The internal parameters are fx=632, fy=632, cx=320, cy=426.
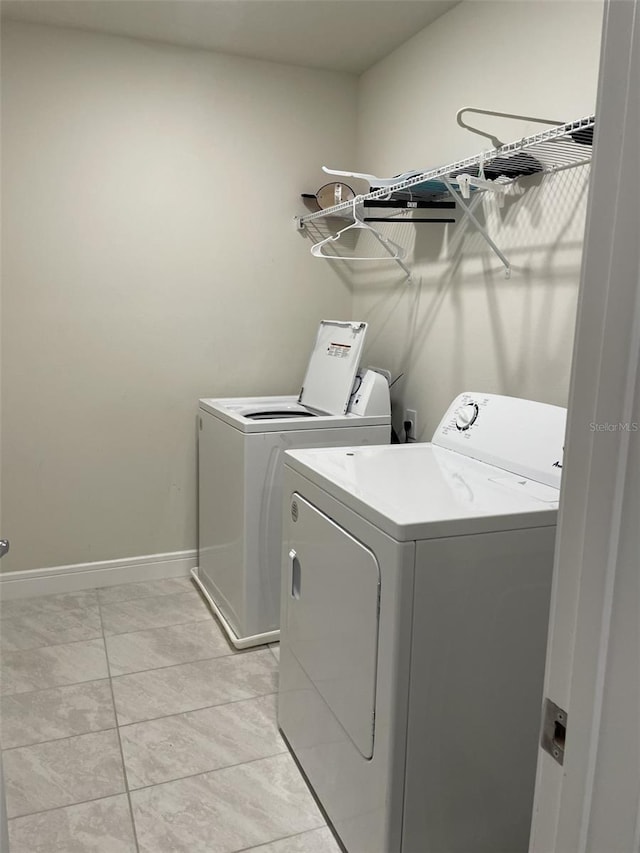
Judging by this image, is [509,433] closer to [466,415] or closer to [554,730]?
[466,415]

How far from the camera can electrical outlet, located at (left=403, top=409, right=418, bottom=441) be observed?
8.97 feet

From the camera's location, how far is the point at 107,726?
204cm

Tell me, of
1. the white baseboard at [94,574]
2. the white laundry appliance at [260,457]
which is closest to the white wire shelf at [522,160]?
the white laundry appliance at [260,457]

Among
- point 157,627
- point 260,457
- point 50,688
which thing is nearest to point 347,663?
point 260,457

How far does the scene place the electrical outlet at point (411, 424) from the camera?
8.97 ft

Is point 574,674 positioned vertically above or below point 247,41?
below

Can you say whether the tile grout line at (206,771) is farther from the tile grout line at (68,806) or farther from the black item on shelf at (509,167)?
the black item on shelf at (509,167)

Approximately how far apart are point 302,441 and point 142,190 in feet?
4.53

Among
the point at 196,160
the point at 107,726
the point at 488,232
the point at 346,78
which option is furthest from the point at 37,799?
the point at 346,78

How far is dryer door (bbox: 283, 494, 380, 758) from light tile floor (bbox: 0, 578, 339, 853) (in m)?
0.36

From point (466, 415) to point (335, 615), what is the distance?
83 centimetres

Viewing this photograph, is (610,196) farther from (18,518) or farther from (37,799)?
(18,518)

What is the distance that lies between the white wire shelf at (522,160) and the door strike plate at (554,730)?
124cm

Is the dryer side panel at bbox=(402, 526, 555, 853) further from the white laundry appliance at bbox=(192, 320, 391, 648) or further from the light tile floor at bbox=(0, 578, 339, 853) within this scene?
the white laundry appliance at bbox=(192, 320, 391, 648)
